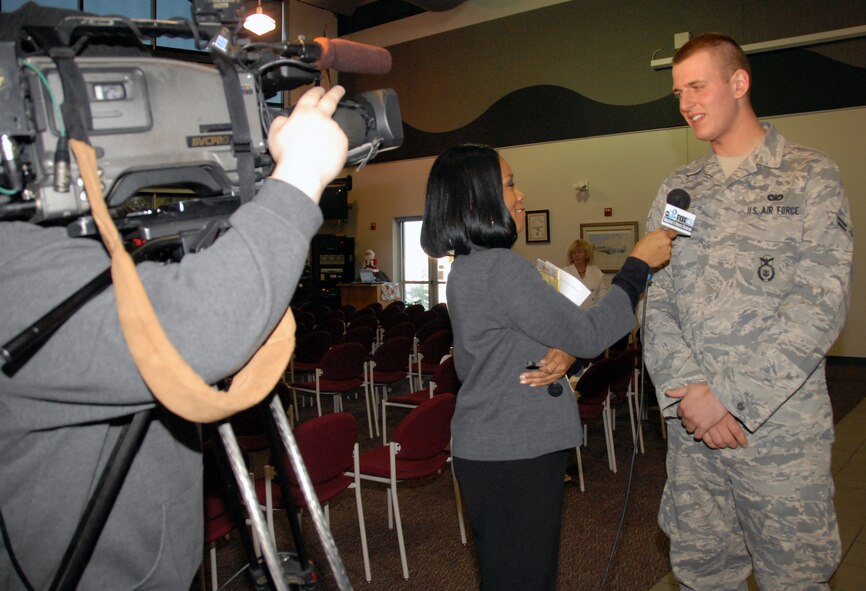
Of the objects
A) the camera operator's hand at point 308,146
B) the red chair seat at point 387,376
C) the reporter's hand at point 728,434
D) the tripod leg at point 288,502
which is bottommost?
the red chair seat at point 387,376

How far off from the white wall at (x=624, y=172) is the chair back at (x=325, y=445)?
24.7 feet

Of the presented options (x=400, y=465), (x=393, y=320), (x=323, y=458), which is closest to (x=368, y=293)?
(x=393, y=320)

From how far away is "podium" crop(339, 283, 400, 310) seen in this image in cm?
1155

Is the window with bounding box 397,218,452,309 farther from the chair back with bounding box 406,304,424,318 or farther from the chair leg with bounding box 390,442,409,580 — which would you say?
the chair leg with bounding box 390,442,409,580

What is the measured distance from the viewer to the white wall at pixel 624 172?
8.02 metres

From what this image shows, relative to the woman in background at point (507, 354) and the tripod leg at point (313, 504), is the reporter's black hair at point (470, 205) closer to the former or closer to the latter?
the woman in background at point (507, 354)

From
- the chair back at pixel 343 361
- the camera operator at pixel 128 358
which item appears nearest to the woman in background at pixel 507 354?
the camera operator at pixel 128 358

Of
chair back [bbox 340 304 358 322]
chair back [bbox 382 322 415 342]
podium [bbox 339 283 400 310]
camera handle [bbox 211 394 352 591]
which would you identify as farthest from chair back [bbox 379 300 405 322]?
camera handle [bbox 211 394 352 591]

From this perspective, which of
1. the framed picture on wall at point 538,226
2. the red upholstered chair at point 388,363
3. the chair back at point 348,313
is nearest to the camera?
the red upholstered chair at point 388,363

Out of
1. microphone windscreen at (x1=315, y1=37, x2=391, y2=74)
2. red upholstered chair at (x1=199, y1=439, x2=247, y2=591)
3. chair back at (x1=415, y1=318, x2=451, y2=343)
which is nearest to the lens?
microphone windscreen at (x1=315, y1=37, x2=391, y2=74)

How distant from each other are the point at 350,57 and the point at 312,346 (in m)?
5.11

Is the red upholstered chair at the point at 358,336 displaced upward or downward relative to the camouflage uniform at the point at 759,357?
downward

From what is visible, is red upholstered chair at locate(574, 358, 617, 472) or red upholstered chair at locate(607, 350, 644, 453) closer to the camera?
red upholstered chair at locate(574, 358, 617, 472)

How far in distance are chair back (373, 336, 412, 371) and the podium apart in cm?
568
